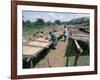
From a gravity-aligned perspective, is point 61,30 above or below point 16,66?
above

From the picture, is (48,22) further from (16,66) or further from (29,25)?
(16,66)

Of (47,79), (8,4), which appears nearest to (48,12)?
(8,4)

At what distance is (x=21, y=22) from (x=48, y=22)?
269mm

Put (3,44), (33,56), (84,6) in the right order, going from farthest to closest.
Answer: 1. (84,6)
2. (33,56)
3. (3,44)

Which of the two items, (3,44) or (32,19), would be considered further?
(32,19)

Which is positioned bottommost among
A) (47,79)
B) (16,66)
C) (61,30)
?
(47,79)

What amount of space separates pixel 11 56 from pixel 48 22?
48cm

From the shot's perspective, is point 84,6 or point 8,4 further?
point 84,6

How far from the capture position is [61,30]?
206 cm

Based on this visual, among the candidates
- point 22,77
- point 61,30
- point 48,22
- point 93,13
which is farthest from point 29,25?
point 93,13

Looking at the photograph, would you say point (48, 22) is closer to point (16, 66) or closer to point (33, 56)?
point (33, 56)

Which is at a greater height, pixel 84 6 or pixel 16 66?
pixel 84 6

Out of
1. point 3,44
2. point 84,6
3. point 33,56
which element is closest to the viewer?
point 3,44

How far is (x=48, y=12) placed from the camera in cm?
202
